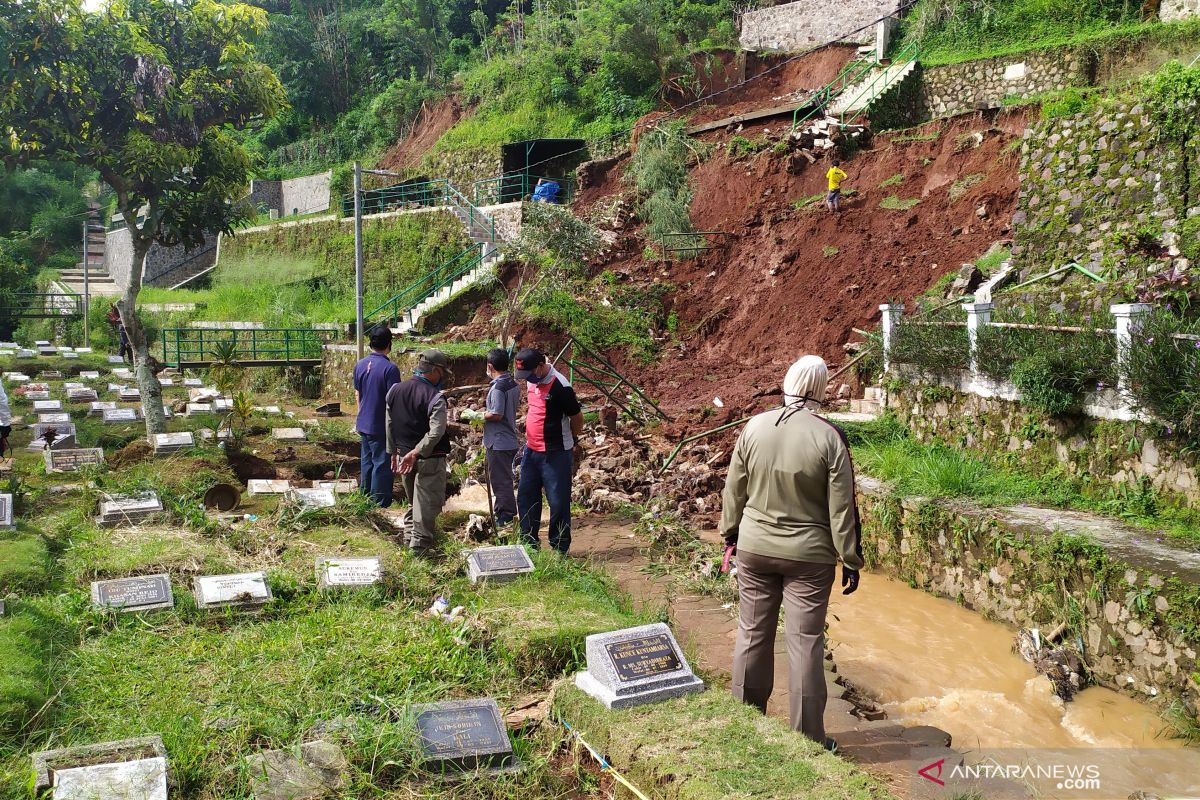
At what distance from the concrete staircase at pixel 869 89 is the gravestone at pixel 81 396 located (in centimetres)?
1639

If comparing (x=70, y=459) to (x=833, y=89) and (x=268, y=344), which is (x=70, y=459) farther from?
(x=833, y=89)

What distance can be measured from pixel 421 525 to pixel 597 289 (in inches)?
530

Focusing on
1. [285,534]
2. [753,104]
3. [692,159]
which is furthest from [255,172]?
[753,104]

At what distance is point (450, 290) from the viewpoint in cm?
2397

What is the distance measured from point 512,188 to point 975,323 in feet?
70.4

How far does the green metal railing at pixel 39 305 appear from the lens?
32.3 metres

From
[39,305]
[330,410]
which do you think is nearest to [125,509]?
[330,410]

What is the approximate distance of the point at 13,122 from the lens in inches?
427

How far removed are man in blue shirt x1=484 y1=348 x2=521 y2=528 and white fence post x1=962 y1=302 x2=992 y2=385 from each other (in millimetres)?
4914

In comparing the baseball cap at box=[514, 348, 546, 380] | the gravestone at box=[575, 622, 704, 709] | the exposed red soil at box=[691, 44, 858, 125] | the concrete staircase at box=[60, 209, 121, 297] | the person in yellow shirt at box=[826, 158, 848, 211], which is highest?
the exposed red soil at box=[691, 44, 858, 125]

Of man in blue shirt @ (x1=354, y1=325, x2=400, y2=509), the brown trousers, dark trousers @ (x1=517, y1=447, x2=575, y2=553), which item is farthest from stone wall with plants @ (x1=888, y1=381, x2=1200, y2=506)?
man in blue shirt @ (x1=354, y1=325, x2=400, y2=509)

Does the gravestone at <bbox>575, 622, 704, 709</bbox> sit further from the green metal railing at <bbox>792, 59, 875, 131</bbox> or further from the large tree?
the green metal railing at <bbox>792, 59, 875, 131</bbox>

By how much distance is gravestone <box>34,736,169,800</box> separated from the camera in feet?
12.0

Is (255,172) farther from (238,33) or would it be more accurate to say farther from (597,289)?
(597,289)
